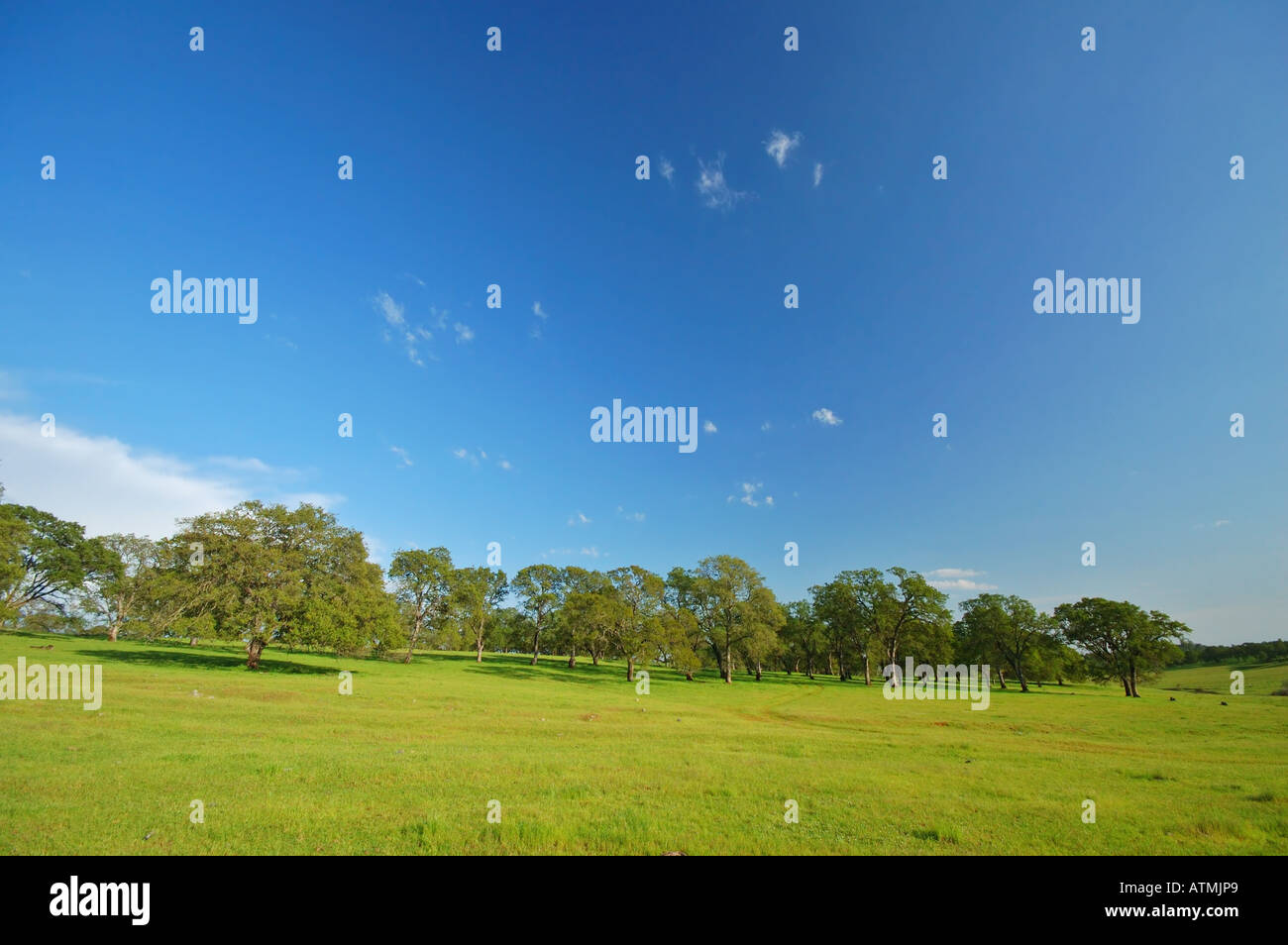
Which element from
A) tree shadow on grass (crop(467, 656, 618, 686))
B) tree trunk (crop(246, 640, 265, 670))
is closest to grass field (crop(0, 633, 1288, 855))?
tree trunk (crop(246, 640, 265, 670))

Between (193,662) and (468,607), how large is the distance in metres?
32.8

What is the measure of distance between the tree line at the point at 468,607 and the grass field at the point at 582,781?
1128 cm

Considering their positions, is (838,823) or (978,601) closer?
(838,823)

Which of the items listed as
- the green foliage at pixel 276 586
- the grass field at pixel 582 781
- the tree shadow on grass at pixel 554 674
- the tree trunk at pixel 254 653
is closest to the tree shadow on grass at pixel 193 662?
the tree trunk at pixel 254 653

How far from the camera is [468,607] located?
235 feet

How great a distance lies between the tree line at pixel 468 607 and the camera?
40.8 meters

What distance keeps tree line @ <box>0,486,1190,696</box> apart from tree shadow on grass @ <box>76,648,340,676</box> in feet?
6.32

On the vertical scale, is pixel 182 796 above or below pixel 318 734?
above

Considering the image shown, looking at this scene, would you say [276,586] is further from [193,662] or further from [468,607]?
[468,607]
